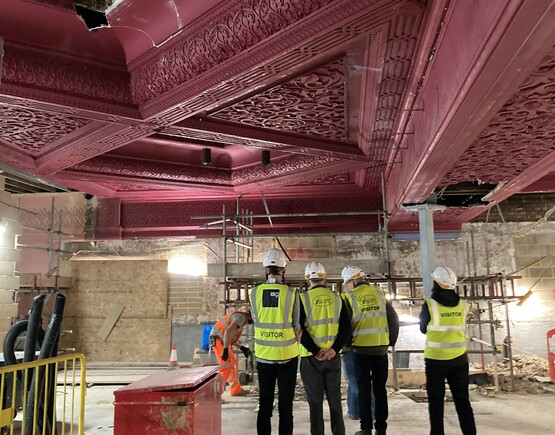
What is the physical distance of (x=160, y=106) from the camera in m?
4.89

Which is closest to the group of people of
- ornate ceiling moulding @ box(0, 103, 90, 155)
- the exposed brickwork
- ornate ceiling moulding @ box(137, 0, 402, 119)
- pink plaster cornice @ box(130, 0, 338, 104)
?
ornate ceiling moulding @ box(137, 0, 402, 119)

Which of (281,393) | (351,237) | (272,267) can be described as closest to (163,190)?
(351,237)

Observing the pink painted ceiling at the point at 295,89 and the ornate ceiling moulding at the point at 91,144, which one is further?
the ornate ceiling moulding at the point at 91,144

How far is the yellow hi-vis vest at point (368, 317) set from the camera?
5.03 metres

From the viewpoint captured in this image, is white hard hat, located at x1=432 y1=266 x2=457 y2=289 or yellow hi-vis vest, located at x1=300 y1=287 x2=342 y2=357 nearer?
yellow hi-vis vest, located at x1=300 y1=287 x2=342 y2=357

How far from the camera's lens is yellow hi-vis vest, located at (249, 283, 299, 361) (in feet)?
14.7

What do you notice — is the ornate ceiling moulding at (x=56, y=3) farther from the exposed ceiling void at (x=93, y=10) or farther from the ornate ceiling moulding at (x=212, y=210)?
the ornate ceiling moulding at (x=212, y=210)

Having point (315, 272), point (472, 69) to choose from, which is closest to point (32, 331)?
point (315, 272)

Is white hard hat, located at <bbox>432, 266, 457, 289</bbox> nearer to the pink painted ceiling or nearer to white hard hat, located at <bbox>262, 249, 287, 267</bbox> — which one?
the pink painted ceiling

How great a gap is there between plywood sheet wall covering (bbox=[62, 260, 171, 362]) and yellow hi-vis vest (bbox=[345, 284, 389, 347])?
6.03 metres

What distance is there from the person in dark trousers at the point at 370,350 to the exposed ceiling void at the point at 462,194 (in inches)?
90.7

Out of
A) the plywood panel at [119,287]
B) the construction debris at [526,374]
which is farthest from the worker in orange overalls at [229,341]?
the construction debris at [526,374]

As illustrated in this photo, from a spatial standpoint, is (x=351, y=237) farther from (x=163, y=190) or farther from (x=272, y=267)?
(x=272, y=267)

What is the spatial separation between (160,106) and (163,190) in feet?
14.6
